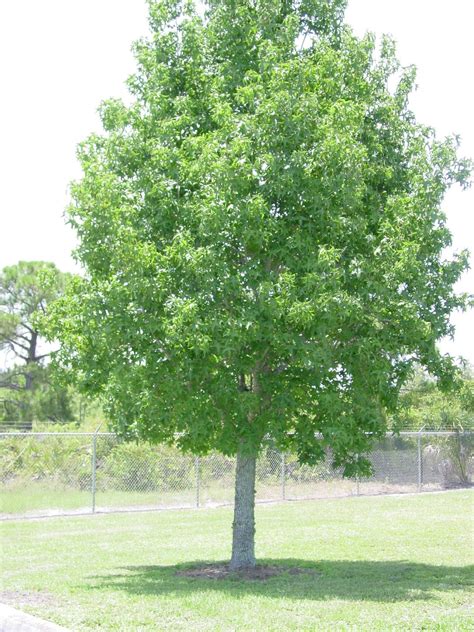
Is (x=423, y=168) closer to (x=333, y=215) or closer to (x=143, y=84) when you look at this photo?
(x=333, y=215)

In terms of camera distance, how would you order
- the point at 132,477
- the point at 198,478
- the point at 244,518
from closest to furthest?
the point at 244,518 < the point at 132,477 < the point at 198,478

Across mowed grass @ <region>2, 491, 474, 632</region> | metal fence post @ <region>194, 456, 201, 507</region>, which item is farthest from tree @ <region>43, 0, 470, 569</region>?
metal fence post @ <region>194, 456, 201, 507</region>

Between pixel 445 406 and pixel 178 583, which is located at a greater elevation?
pixel 445 406

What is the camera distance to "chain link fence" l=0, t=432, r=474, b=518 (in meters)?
23.2

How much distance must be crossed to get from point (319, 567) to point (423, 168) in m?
5.97

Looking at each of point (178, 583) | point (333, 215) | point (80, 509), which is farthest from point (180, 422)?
point (80, 509)

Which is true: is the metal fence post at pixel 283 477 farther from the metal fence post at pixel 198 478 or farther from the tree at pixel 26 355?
the tree at pixel 26 355

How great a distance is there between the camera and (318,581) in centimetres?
1192

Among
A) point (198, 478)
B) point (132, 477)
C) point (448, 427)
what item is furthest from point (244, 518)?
point (448, 427)

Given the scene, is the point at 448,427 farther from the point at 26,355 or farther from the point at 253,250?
the point at 253,250

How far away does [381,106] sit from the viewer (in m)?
13.4

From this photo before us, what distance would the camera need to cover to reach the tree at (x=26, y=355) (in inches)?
1373

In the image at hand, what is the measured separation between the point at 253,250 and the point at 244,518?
3.83 meters

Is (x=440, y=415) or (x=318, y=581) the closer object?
(x=318, y=581)
